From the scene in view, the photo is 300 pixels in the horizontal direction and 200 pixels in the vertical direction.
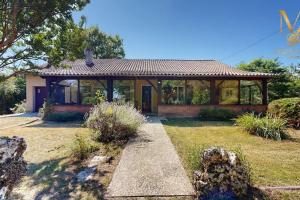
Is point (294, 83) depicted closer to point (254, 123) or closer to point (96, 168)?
point (254, 123)

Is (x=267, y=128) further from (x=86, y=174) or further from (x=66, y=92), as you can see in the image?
(x=66, y=92)

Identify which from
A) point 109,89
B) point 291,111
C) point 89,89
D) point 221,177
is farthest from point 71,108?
point 221,177

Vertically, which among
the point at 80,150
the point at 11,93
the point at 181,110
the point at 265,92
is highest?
the point at 265,92

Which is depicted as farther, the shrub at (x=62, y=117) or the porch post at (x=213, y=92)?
the porch post at (x=213, y=92)

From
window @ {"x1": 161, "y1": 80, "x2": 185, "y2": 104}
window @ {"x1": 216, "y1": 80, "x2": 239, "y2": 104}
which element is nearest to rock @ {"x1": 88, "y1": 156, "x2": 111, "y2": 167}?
window @ {"x1": 161, "y1": 80, "x2": 185, "y2": 104}

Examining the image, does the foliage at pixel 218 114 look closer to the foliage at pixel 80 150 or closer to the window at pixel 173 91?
the window at pixel 173 91

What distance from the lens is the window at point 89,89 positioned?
1652 cm

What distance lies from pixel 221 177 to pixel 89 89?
47.6ft

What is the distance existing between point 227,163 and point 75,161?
3.92 metres

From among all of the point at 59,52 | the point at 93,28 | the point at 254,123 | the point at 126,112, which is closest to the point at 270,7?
the point at 254,123

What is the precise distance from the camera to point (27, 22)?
19.7 ft

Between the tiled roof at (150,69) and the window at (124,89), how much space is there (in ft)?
3.46

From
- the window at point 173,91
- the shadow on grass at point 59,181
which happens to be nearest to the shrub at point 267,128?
the shadow on grass at point 59,181

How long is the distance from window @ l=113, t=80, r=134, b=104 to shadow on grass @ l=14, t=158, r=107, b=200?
11.5 m
